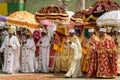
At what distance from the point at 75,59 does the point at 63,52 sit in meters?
1.47

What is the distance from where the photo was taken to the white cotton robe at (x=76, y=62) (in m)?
13.3

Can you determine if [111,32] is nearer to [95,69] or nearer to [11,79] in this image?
[95,69]

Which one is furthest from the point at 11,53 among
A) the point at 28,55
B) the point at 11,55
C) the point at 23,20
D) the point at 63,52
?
the point at 63,52

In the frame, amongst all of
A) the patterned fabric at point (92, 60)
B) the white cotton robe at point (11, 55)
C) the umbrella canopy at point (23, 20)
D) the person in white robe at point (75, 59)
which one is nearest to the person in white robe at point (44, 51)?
the umbrella canopy at point (23, 20)

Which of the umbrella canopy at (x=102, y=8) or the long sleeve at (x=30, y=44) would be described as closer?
the long sleeve at (x=30, y=44)

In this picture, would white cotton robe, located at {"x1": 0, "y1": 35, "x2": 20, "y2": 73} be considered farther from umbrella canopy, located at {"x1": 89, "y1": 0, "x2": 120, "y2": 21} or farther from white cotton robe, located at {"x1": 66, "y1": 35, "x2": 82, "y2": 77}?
umbrella canopy, located at {"x1": 89, "y1": 0, "x2": 120, "y2": 21}

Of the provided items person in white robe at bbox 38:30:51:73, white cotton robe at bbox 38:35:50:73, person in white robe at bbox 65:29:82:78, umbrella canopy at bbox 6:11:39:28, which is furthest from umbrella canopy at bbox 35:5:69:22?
person in white robe at bbox 65:29:82:78

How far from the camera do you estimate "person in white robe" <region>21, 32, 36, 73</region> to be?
589 inches

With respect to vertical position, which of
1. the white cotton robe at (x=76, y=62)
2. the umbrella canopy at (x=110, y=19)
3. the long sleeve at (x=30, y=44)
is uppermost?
the umbrella canopy at (x=110, y=19)

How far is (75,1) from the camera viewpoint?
3450 cm

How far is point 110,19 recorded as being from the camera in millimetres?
13992

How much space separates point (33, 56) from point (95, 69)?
9.51 feet

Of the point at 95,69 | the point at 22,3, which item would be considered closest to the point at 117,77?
the point at 95,69

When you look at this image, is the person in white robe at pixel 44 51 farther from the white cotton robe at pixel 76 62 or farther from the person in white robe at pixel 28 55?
the white cotton robe at pixel 76 62
